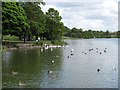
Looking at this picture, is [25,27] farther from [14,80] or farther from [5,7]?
[14,80]

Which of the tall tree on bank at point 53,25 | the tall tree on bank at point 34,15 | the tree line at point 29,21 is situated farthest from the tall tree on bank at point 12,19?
the tall tree on bank at point 53,25

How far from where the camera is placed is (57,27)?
9600 centimetres

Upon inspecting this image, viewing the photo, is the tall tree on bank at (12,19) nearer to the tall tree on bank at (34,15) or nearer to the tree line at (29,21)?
the tree line at (29,21)

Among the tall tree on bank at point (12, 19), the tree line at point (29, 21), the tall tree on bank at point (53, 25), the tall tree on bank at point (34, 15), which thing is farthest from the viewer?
the tall tree on bank at point (53, 25)

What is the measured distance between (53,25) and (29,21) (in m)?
15.4

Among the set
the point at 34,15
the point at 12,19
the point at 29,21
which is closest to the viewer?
the point at 12,19

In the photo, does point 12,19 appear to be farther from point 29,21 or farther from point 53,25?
point 53,25

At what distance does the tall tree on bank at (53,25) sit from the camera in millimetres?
95500

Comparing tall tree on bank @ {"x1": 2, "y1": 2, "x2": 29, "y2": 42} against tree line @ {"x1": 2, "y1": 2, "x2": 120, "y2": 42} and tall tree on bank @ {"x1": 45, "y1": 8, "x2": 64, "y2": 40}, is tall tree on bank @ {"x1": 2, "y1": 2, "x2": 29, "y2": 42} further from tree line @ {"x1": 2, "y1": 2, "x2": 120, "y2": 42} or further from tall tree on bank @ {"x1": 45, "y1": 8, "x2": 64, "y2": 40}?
tall tree on bank @ {"x1": 45, "y1": 8, "x2": 64, "y2": 40}

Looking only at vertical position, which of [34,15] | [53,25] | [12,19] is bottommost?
[53,25]

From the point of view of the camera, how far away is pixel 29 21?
8138cm

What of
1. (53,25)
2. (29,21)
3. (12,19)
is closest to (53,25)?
(53,25)

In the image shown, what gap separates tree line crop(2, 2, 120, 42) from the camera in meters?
70.9

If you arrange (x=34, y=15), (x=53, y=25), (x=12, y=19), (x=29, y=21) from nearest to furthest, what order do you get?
(x=12, y=19) → (x=29, y=21) → (x=34, y=15) → (x=53, y=25)
